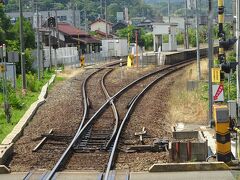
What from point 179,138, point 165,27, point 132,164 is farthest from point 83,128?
point 165,27

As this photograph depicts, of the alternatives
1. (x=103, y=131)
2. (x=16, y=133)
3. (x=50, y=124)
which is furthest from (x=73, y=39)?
(x=16, y=133)

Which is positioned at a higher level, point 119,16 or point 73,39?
point 119,16

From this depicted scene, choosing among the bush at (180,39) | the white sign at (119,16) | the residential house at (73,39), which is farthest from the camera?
the white sign at (119,16)

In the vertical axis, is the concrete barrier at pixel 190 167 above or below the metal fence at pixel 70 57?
below

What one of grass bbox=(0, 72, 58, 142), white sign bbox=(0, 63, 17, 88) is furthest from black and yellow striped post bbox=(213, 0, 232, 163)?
white sign bbox=(0, 63, 17, 88)

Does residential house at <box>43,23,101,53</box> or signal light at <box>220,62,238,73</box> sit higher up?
residential house at <box>43,23,101,53</box>

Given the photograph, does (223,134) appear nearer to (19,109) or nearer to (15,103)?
(19,109)

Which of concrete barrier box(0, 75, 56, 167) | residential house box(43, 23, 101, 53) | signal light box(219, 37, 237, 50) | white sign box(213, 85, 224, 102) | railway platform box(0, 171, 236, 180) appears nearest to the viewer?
railway platform box(0, 171, 236, 180)

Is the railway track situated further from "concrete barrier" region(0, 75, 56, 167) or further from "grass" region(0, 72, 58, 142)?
"grass" region(0, 72, 58, 142)

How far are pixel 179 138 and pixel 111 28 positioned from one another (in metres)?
106

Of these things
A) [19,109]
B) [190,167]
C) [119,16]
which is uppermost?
[119,16]

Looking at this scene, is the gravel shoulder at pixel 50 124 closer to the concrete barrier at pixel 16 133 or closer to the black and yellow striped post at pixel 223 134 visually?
the concrete barrier at pixel 16 133

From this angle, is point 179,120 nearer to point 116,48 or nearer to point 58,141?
point 58,141

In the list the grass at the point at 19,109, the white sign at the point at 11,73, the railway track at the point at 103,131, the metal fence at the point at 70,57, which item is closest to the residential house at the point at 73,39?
the metal fence at the point at 70,57
